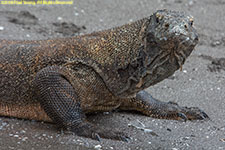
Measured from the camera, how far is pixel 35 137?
168 inches

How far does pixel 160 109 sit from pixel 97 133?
1.29 m

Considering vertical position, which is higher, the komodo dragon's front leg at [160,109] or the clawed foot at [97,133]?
the komodo dragon's front leg at [160,109]

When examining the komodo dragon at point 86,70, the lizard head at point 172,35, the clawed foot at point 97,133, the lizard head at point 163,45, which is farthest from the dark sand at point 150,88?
the lizard head at point 172,35

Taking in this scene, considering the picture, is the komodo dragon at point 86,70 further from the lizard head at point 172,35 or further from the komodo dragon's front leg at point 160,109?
the komodo dragon's front leg at point 160,109

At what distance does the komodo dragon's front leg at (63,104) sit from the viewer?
4445 millimetres

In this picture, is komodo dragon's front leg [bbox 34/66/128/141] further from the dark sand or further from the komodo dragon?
the dark sand

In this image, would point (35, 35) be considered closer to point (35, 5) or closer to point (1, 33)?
point (1, 33)

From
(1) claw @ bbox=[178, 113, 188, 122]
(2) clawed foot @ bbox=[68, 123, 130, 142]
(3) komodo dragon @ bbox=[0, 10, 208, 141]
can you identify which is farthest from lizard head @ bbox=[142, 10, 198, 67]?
(1) claw @ bbox=[178, 113, 188, 122]

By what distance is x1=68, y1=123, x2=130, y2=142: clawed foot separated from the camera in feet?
14.5

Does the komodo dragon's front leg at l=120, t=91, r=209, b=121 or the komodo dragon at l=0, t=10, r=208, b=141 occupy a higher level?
the komodo dragon at l=0, t=10, r=208, b=141

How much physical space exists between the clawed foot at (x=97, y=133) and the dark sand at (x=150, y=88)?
0.24 feet

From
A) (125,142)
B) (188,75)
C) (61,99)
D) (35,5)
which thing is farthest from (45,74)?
(35,5)

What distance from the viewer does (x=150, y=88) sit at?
6.39 m

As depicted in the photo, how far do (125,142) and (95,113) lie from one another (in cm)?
91
